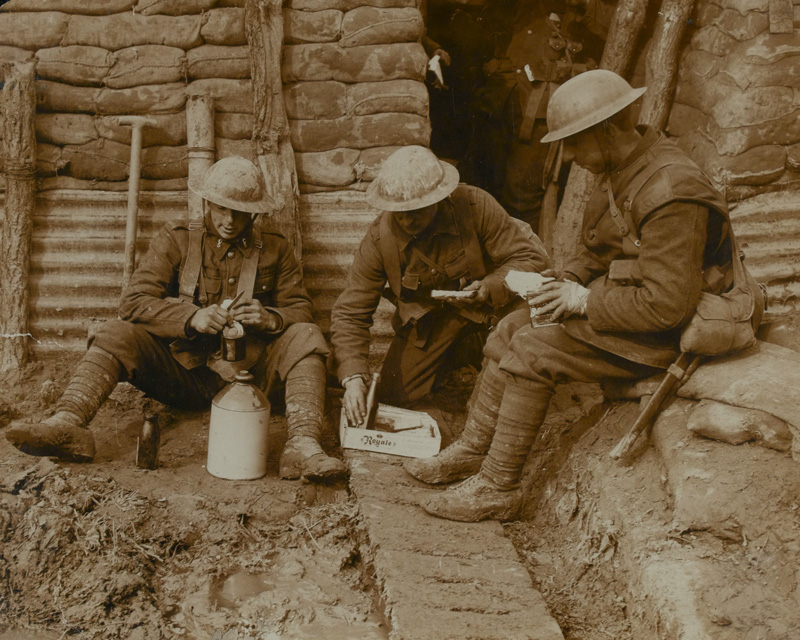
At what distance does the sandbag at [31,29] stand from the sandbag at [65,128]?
0.53m

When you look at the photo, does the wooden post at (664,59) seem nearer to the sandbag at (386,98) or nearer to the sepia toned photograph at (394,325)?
the sepia toned photograph at (394,325)

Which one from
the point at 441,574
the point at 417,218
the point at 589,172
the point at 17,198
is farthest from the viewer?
the point at 589,172

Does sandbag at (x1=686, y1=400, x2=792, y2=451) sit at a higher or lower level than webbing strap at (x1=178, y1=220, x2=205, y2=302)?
higher

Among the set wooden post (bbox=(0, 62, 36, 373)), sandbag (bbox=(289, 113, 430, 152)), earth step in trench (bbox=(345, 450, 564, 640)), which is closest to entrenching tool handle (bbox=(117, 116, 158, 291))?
wooden post (bbox=(0, 62, 36, 373))

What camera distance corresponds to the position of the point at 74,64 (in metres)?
5.90

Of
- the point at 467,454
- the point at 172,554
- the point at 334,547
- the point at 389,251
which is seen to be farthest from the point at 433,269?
the point at 172,554

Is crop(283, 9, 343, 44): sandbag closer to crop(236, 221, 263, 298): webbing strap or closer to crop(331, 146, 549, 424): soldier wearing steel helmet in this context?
crop(331, 146, 549, 424): soldier wearing steel helmet

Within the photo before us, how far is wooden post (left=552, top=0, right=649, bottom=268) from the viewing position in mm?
6508

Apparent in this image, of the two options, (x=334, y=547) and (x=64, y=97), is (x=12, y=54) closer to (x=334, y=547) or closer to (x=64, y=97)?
(x=64, y=97)

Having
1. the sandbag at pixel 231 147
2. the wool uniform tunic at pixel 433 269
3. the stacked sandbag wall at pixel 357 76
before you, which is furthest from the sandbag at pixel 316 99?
the wool uniform tunic at pixel 433 269

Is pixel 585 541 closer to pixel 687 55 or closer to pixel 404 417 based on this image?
pixel 404 417

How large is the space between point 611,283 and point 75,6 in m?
4.46

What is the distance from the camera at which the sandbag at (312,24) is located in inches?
237

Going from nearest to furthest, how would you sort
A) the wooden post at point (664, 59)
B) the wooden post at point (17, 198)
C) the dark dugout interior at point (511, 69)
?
the wooden post at point (17, 198)
the wooden post at point (664, 59)
the dark dugout interior at point (511, 69)
